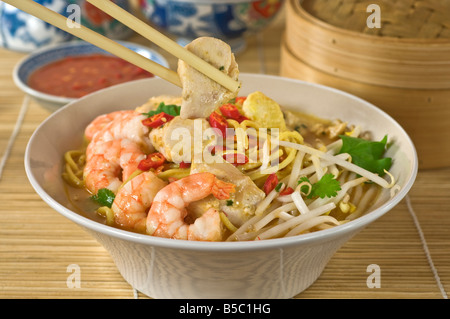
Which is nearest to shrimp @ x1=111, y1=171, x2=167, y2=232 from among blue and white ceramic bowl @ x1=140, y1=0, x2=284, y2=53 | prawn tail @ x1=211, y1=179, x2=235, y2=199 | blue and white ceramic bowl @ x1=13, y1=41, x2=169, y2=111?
prawn tail @ x1=211, y1=179, x2=235, y2=199

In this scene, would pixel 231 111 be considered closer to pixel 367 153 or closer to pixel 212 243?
pixel 367 153

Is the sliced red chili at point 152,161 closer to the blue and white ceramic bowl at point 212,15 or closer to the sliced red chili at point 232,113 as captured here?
the sliced red chili at point 232,113

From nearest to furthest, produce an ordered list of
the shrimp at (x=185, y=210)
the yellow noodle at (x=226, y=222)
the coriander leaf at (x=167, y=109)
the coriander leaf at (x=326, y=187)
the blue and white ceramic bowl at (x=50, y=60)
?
the shrimp at (x=185, y=210) < the yellow noodle at (x=226, y=222) < the coriander leaf at (x=326, y=187) < the coriander leaf at (x=167, y=109) < the blue and white ceramic bowl at (x=50, y=60)

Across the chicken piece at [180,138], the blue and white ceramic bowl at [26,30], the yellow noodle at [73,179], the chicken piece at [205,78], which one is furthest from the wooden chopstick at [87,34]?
the blue and white ceramic bowl at [26,30]

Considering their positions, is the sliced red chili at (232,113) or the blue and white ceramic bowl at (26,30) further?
the blue and white ceramic bowl at (26,30)

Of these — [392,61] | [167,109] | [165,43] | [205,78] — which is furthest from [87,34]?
[392,61]

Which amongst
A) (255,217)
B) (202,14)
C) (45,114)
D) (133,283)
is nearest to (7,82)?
(45,114)
